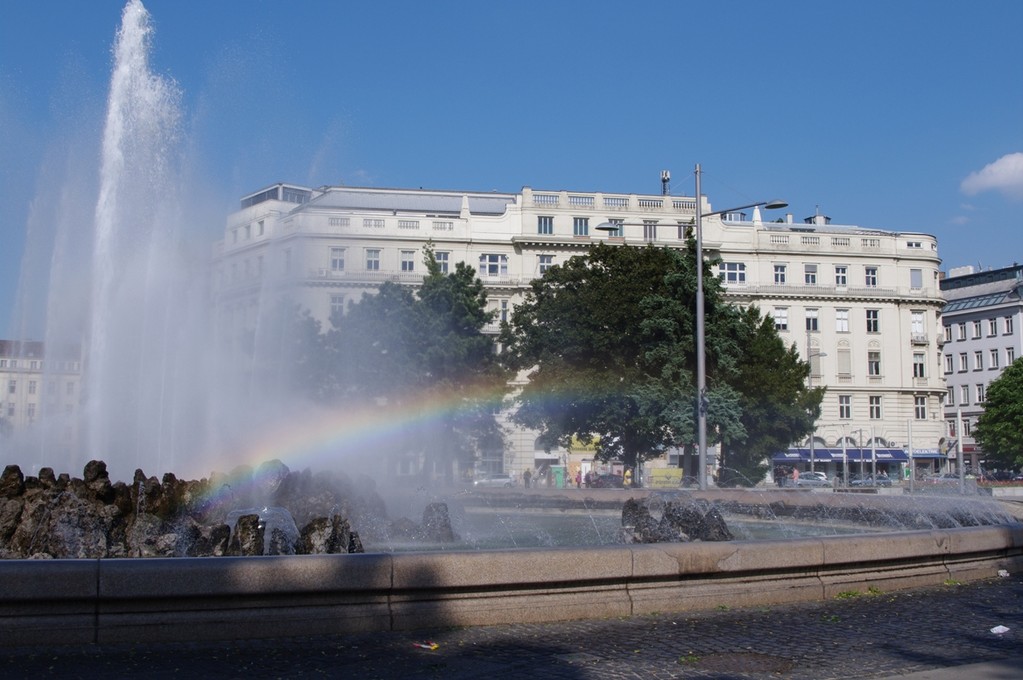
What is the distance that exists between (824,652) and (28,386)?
2835 cm

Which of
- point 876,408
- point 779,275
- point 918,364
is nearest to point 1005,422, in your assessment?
point 918,364

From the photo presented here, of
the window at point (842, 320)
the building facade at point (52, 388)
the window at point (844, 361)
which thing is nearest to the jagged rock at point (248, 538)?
the building facade at point (52, 388)

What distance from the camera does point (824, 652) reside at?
800 cm

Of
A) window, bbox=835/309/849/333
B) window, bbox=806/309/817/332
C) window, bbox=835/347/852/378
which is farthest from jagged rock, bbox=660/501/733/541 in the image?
window, bbox=835/309/849/333

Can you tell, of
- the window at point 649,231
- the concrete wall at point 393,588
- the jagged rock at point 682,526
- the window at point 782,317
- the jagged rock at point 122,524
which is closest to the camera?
the concrete wall at point 393,588

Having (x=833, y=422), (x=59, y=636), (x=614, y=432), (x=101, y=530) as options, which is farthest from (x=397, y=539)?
(x=833, y=422)

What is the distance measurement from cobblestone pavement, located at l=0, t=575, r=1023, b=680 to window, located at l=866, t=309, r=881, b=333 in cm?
7306

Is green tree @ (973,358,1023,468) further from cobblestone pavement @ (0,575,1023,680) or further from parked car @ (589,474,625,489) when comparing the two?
cobblestone pavement @ (0,575,1023,680)

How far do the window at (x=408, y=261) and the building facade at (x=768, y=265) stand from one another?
0.22 feet

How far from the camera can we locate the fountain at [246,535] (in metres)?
7.62

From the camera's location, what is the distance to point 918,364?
262ft

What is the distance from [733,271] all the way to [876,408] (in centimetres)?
1493

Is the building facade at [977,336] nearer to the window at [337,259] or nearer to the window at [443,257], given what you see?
the window at [443,257]

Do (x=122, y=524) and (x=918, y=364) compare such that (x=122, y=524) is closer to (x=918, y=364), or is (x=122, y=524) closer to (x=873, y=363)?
(x=873, y=363)
